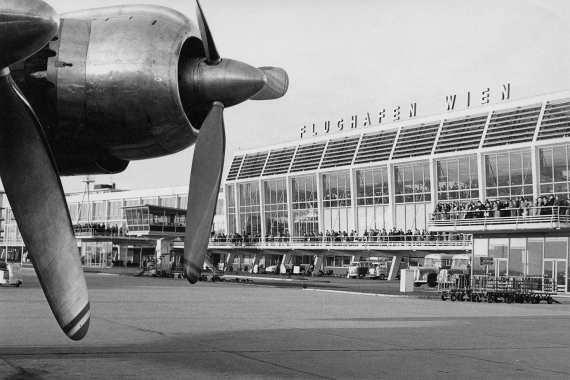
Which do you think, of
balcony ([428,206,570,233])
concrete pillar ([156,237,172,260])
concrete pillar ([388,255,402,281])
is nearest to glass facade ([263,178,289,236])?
concrete pillar ([388,255,402,281])

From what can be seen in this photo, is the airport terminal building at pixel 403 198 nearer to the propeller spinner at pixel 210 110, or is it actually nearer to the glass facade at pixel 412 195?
the glass facade at pixel 412 195

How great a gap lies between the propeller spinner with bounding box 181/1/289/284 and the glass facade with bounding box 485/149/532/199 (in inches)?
2398

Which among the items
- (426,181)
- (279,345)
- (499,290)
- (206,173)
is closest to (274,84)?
(206,173)

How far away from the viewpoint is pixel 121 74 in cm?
952

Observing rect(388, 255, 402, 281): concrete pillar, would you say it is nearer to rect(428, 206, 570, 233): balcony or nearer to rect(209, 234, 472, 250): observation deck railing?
rect(209, 234, 472, 250): observation deck railing

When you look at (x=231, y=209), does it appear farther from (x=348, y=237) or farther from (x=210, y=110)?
(x=210, y=110)

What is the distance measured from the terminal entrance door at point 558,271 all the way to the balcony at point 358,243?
10857 mm

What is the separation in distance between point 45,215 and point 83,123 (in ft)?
4.32

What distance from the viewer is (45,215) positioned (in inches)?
363

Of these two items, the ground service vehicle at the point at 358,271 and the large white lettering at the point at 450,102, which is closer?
the large white lettering at the point at 450,102

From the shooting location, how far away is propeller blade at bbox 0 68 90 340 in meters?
9.00

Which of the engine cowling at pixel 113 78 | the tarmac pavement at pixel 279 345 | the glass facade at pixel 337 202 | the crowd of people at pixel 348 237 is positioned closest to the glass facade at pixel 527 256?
the crowd of people at pixel 348 237

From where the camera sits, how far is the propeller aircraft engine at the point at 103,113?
29.9ft

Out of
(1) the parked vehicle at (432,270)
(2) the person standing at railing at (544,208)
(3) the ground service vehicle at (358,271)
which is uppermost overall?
(2) the person standing at railing at (544,208)
